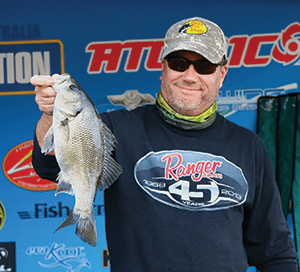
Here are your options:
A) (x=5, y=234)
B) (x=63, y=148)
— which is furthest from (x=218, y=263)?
(x=5, y=234)

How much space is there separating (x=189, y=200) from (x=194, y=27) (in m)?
0.79

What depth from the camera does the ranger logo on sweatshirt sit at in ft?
4.37

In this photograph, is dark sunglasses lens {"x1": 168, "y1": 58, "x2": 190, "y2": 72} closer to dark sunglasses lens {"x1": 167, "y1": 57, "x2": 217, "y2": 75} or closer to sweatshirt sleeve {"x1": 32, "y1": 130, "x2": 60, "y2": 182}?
dark sunglasses lens {"x1": 167, "y1": 57, "x2": 217, "y2": 75}

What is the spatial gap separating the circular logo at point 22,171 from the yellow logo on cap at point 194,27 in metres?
1.96

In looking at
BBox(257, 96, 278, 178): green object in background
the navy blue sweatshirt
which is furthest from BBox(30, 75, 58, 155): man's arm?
BBox(257, 96, 278, 178): green object in background

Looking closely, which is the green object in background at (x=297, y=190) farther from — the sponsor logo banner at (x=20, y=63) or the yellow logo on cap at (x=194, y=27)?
the sponsor logo banner at (x=20, y=63)

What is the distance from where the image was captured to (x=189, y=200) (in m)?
1.35

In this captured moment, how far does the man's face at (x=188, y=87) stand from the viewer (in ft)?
4.66

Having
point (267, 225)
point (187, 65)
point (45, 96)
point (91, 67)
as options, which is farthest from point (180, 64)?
point (91, 67)

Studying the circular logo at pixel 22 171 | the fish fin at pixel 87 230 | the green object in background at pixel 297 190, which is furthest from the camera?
the circular logo at pixel 22 171

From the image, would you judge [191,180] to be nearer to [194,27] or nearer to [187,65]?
[187,65]

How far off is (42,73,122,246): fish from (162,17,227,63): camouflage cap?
536mm

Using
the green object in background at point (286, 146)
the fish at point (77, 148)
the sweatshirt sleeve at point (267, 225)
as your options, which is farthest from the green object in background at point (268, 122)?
the fish at point (77, 148)

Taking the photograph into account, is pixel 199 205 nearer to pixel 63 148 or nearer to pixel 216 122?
pixel 216 122
